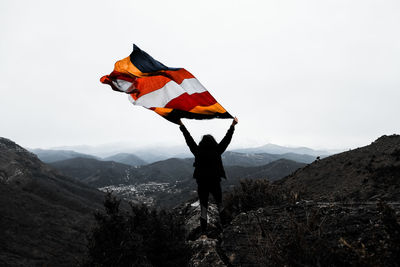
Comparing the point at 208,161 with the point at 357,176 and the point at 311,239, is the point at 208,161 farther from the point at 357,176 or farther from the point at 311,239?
the point at 357,176

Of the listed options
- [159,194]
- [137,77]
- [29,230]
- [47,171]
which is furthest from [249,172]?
[137,77]

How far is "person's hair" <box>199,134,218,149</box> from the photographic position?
452 cm

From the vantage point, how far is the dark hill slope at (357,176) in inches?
419

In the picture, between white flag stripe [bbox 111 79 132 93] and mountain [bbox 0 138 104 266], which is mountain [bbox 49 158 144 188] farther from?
white flag stripe [bbox 111 79 132 93]

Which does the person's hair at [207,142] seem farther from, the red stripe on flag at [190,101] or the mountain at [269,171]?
the mountain at [269,171]

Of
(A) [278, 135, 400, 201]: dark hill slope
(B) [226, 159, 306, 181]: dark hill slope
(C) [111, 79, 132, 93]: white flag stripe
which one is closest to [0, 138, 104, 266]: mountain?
(C) [111, 79, 132, 93]: white flag stripe

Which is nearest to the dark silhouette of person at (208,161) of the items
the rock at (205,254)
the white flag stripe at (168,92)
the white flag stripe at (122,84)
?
the rock at (205,254)

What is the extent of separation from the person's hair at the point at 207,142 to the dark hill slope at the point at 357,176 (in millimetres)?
7350

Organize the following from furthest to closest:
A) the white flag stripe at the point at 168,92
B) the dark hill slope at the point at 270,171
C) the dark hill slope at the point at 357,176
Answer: the dark hill slope at the point at 270,171, the dark hill slope at the point at 357,176, the white flag stripe at the point at 168,92

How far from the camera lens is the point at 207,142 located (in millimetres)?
4555

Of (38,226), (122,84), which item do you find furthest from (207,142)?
(38,226)

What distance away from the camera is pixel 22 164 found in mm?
57344

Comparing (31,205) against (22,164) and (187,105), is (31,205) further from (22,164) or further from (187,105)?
(187,105)

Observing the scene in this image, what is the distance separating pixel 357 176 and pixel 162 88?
13.3 metres
